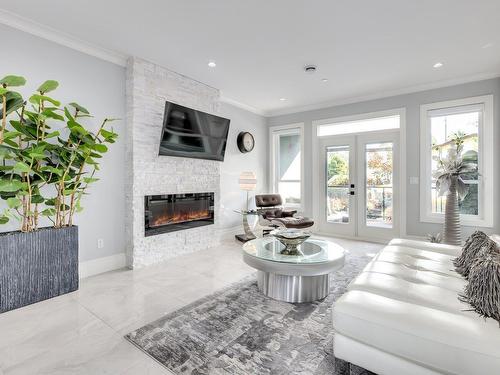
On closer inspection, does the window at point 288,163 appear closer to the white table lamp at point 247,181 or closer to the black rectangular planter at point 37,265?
the white table lamp at point 247,181

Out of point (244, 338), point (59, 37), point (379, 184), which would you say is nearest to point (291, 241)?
point (244, 338)

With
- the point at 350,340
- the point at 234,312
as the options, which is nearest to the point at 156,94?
the point at 234,312

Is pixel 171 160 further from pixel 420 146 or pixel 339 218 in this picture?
pixel 420 146

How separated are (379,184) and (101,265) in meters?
4.86

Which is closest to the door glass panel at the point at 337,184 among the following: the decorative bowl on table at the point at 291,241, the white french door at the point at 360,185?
the white french door at the point at 360,185

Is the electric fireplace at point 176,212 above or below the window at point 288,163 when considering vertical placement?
below

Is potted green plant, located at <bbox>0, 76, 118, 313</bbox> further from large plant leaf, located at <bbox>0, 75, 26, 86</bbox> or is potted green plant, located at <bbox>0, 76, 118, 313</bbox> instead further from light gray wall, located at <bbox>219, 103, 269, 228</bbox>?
light gray wall, located at <bbox>219, 103, 269, 228</bbox>

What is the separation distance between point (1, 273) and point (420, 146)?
586 centimetres

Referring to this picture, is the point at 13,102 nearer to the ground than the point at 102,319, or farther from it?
farther from it

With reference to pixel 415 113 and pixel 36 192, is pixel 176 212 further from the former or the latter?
pixel 415 113

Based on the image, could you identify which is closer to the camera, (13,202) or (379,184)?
(13,202)

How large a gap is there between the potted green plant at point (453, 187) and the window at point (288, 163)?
2692 millimetres

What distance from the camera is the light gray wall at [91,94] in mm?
2703

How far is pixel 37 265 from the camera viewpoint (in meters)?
2.49
